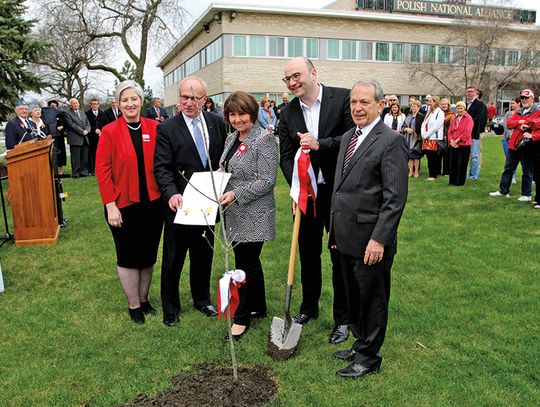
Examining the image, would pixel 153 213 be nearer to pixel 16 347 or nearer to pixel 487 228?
pixel 16 347

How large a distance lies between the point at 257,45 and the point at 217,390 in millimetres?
36512

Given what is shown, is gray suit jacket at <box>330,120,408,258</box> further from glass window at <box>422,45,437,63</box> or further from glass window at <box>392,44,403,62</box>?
glass window at <box>422,45,437,63</box>

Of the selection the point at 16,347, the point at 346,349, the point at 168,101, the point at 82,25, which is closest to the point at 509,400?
the point at 346,349

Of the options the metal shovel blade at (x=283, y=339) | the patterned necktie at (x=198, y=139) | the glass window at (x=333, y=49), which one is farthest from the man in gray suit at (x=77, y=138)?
the glass window at (x=333, y=49)

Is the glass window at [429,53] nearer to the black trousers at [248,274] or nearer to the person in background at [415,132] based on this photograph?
the person in background at [415,132]

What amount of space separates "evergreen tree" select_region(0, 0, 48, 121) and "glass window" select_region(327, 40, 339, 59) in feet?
96.4

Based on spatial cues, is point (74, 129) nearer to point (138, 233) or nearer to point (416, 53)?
point (138, 233)

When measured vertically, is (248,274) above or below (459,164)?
below

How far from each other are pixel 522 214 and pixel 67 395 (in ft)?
Answer: 25.4

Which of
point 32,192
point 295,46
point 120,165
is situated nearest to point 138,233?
point 120,165

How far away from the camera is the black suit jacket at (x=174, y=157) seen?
423cm

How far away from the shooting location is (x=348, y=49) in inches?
1604

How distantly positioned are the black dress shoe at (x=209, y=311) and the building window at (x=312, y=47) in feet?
121

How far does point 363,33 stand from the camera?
40.9 m
